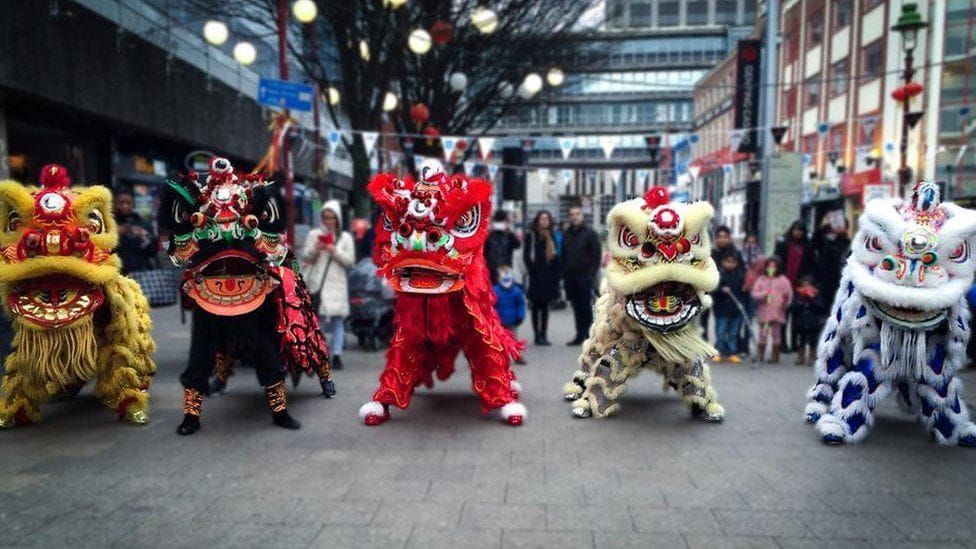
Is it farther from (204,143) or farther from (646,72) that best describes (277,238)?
(646,72)

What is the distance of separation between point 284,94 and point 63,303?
4948 millimetres

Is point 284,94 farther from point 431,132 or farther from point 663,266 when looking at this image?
point 431,132

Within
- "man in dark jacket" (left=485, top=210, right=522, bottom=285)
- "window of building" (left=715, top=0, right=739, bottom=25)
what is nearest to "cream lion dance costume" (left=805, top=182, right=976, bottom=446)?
"man in dark jacket" (left=485, top=210, right=522, bottom=285)

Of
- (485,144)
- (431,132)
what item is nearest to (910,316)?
(485,144)

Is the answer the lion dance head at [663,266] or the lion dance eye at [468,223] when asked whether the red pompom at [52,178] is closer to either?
the lion dance eye at [468,223]

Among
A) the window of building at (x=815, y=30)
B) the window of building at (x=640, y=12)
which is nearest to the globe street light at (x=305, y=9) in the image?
the window of building at (x=815, y=30)

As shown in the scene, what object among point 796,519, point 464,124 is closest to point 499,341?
point 796,519

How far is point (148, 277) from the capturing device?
21.0 feet

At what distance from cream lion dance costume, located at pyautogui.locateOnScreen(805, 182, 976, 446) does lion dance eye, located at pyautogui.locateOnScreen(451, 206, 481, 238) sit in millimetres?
2512

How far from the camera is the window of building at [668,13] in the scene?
172 feet

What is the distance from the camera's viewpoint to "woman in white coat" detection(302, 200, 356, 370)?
21.7 ft

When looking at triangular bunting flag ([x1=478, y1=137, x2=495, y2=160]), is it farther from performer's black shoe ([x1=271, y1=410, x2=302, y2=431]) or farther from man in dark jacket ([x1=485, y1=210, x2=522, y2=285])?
performer's black shoe ([x1=271, y1=410, x2=302, y2=431])

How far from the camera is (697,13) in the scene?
173ft

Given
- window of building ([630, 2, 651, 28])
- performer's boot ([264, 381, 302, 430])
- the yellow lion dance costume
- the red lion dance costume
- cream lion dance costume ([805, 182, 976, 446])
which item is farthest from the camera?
window of building ([630, 2, 651, 28])
